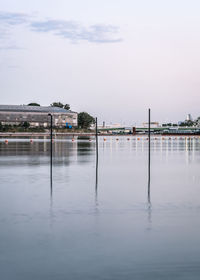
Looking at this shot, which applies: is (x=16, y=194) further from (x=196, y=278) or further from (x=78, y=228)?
(x=196, y=278)

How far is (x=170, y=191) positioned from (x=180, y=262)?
1197 centimetres

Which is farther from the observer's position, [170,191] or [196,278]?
[170,191]

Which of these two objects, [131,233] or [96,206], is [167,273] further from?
[96,206]

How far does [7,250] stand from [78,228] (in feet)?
9.51

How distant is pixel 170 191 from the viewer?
2208 centimetres

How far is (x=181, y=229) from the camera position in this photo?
13.4 metres

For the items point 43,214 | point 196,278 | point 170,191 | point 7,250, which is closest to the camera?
point 196,278

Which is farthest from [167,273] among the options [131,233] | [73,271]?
[131,233]

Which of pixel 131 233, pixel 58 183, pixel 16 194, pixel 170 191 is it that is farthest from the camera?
pixel 58 183

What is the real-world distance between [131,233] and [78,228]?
1.58m

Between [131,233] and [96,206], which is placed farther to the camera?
[96,206]

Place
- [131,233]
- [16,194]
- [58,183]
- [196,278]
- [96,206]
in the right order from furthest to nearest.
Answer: [58,183], [16,194], [96,206], [131,233], [196,278]

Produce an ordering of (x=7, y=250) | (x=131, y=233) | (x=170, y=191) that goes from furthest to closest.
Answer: (x=170, y=191) → (x=131, y=233) → (x=7, y=250)

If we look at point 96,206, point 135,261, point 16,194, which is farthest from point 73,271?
point 16,194
